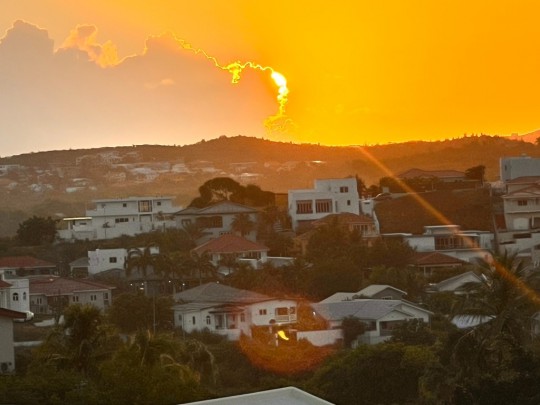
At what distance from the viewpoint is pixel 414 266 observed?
248 ft

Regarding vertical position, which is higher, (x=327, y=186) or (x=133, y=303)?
(x=327, y=186)

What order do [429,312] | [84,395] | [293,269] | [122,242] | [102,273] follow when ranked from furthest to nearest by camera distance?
1. [122,242]
2. [102,273]
3. [293,269]
4. [429,312]
5. [84,395]

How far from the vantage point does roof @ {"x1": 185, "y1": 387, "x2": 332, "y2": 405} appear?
21.5 metres

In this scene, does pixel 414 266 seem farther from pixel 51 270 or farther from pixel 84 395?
pixel 84 395

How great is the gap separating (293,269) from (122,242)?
58.7 feet

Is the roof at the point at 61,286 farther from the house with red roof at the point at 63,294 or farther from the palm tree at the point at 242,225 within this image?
the palm tree at the point at 242,225

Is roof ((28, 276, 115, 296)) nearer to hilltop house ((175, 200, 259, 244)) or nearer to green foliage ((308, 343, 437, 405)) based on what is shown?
hilltop house ((175, 200, 259, 244))

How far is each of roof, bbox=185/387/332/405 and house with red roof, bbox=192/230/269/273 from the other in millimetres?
53867

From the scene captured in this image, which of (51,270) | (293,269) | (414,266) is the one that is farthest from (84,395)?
(51,270)

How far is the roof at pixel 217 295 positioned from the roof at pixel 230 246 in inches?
401

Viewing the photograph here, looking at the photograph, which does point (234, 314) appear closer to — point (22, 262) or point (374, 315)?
point (374, 315)

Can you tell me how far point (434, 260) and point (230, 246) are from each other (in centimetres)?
1047

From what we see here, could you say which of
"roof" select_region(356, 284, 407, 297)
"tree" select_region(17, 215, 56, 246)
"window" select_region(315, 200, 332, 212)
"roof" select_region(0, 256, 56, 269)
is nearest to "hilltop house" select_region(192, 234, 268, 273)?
"roof" select_region(0, 256, 56, 269)

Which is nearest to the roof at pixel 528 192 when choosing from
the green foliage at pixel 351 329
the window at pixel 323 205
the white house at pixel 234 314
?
the window at pixel 323 205
